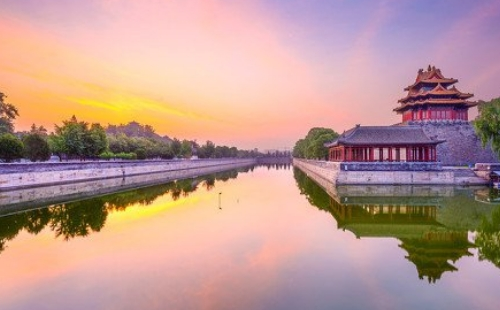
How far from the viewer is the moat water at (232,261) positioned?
870cm

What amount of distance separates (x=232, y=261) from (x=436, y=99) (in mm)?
51547

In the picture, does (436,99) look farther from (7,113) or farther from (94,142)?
(7,113)

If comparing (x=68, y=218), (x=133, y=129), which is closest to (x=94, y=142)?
(x=68, y=218)

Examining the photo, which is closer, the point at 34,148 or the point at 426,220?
the point at 426,220

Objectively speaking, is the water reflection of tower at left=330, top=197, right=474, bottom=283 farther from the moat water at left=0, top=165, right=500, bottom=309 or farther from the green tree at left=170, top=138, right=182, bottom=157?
the green tree at left=170, top=138, right=182, bottom=157

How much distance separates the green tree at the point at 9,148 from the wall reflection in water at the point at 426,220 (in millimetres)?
30883

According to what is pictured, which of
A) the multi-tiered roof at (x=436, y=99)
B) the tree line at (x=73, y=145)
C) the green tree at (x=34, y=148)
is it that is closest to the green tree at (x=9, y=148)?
the tree line at (x=73, y=145)

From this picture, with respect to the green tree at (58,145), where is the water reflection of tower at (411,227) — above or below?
below

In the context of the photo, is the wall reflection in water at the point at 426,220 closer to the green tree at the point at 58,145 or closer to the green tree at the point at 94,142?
the green tree at the point at 94,142

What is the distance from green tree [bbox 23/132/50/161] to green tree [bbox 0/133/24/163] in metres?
3.96

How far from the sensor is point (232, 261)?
1188cm

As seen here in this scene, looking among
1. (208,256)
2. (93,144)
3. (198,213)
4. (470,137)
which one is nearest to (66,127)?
(93,144)

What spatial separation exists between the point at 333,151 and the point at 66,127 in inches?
1483

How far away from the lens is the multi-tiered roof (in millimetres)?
52062
